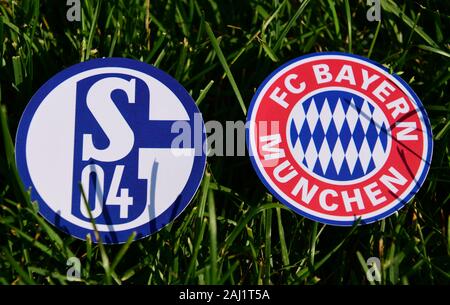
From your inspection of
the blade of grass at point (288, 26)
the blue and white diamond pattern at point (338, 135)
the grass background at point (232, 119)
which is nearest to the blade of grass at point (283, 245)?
the grass background at point (232, 119)

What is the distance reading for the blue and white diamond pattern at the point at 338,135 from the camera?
214cm

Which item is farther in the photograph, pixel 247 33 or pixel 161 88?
pixel 247 33

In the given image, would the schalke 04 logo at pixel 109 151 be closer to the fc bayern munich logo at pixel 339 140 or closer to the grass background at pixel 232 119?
the grass background at pixel 232 119

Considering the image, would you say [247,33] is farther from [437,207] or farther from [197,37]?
[437,207]

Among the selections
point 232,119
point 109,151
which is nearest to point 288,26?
point 232,119

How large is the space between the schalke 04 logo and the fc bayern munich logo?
0.92 ft

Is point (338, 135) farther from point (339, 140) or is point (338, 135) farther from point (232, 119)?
point (232, 119)

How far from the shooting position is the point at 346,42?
263 centimetres

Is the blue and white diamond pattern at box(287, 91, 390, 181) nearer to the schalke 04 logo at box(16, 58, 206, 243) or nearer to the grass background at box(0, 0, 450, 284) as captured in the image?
the grass background at box(0, 0, 450, 284)

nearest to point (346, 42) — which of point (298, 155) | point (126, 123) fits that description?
point (298, 155)

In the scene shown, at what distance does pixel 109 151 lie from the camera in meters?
2.10

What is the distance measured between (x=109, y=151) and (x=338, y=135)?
0.82 metres
